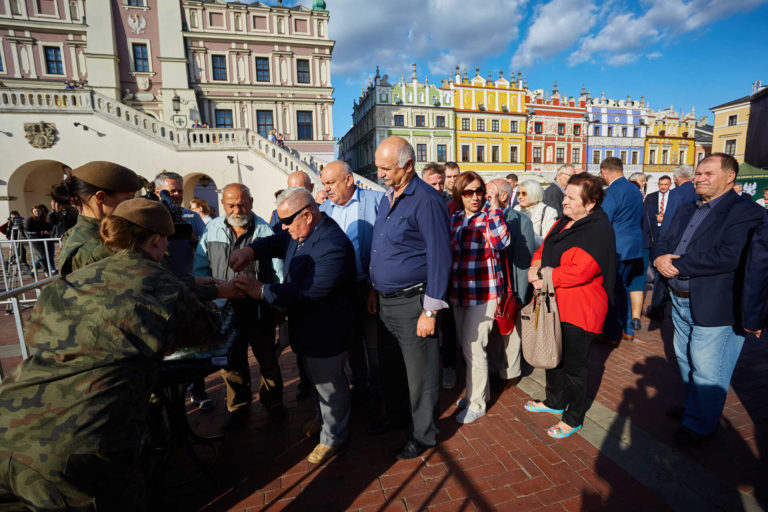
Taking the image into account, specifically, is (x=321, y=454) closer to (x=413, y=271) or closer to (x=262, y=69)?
(x=413, y=271)

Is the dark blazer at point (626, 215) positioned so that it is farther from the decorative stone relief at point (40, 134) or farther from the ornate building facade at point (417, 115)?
the ornate building facade at point (417, 115)

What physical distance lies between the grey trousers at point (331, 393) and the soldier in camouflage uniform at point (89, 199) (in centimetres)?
160

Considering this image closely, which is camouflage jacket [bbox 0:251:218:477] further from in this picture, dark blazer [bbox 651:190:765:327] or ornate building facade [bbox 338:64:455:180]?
ornate building facade [bbox 338:64:455:180]

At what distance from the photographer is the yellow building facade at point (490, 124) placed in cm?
3778

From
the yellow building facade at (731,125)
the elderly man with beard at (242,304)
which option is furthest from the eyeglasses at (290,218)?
the yellow building facade at (731,125)

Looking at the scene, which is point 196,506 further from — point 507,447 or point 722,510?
point 722,510

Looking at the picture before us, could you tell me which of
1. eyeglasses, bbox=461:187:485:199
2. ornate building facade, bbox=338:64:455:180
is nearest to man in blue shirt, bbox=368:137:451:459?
eyeglasses, bbox=461:187:485:199

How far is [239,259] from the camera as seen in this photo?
294cm

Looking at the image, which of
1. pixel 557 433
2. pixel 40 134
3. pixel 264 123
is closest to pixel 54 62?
pixel 40 134

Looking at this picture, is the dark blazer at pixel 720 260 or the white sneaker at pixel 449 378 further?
the white sneaker at pixel 449 378

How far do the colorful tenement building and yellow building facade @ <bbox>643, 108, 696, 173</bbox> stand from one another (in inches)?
399

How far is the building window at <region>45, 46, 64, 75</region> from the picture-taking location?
2036 cm

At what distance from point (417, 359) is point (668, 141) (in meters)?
56.6

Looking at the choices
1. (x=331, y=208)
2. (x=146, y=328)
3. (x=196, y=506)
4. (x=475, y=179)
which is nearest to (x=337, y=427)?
(x=196, y=506)
